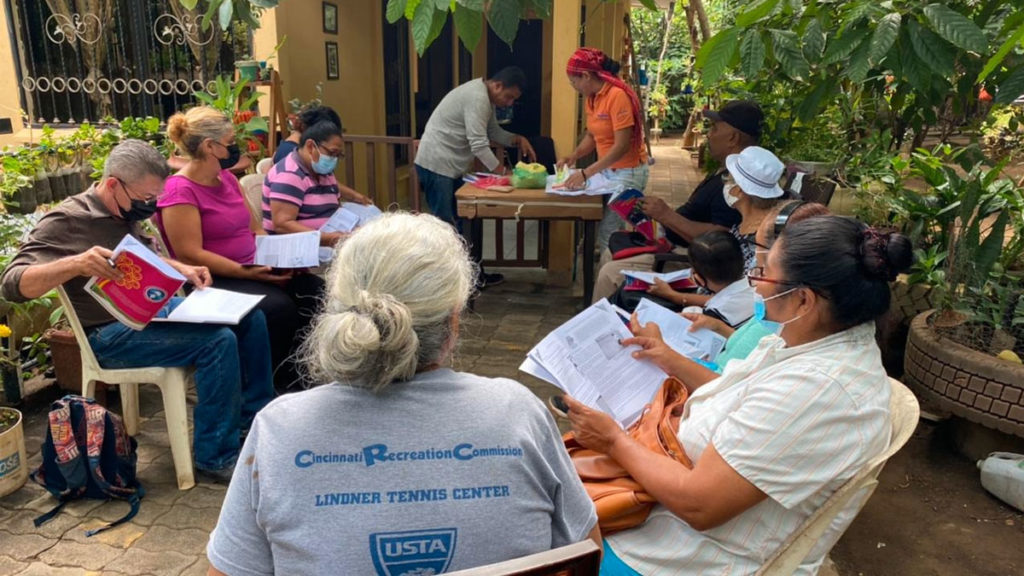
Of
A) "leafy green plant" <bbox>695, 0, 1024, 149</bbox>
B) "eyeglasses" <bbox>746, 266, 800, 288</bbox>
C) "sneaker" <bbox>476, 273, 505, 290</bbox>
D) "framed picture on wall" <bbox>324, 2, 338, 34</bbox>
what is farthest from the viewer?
"framed picture on wall" <bbox>324, 2, 338, 34</bbox>

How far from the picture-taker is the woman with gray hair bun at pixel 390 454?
3.68 feet

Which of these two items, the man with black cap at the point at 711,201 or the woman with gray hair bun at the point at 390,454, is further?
the man with black cap at the point at 711,201

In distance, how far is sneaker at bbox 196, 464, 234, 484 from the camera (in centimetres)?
302

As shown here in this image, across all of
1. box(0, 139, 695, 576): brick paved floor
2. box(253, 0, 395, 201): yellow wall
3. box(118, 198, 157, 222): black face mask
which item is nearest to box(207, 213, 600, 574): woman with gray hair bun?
box(0, 139, 695, 576): brick paved floor

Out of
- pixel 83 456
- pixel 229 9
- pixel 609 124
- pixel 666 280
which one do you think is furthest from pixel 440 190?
pixel 229 9

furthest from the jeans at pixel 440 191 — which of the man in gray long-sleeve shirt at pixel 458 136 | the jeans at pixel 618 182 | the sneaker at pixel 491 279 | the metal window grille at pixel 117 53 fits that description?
the metal window grille at pixel 117 53

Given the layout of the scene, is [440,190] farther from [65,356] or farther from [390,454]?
[390,454]

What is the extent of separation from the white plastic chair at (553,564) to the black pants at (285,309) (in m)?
2.42

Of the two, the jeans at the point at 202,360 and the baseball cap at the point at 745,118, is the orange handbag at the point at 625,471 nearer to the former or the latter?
the jeans at the point at 202,360

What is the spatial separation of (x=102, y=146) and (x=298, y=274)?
225 cm

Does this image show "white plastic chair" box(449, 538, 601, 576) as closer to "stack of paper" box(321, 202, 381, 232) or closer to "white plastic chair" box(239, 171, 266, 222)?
"stack of paper" box(321, 202, 381, 232)

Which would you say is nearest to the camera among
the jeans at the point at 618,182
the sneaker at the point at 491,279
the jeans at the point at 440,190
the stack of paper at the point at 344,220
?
the stack of paper at the point at 344,220

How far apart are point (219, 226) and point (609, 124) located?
2742mm

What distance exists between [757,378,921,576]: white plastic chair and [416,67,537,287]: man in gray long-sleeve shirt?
4092 mm
